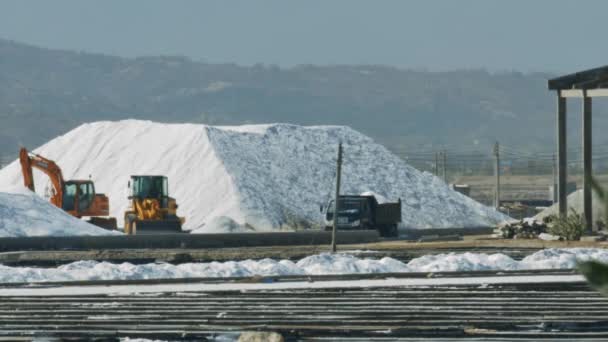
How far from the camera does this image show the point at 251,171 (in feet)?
226

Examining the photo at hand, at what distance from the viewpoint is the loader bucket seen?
153ft

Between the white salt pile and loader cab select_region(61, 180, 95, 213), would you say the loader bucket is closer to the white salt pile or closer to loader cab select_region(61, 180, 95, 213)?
loader cab select_region(61, 180, 95, 213)

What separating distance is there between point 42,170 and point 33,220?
981cm

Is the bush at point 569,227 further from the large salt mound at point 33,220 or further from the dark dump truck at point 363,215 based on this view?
the large salt mound at point 33,220

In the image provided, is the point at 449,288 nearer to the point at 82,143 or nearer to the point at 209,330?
the point at 209,330

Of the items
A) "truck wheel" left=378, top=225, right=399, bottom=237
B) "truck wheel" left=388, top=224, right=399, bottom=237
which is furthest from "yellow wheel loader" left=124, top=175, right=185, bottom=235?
"truck wheel" left=388, top=224, right=399, bottom=237

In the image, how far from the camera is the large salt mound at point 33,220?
41562 millimetres

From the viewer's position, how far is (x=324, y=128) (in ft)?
256

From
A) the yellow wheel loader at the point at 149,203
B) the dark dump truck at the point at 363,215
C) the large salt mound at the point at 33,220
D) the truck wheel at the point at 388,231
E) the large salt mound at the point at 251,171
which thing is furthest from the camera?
the large salt mound at the point at 251,171

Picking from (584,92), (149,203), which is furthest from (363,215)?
(584,92)

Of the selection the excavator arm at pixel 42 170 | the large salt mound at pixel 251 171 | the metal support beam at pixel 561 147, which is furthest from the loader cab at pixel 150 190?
the metal support beam at pixel 561 147

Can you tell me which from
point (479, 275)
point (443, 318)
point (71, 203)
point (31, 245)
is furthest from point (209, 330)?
point (71, 203)

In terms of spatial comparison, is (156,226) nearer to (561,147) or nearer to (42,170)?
(42,170)

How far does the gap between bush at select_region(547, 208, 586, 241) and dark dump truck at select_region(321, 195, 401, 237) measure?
12.6 metres
